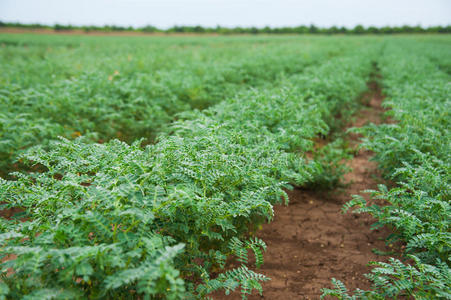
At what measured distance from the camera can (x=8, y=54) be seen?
53.7 feet

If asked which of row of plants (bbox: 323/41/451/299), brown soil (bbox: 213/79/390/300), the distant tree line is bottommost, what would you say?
brown soil (bbox: 213/79/390/300)

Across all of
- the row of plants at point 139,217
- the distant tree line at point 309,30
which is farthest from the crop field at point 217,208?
the distant tree line at point 309,30

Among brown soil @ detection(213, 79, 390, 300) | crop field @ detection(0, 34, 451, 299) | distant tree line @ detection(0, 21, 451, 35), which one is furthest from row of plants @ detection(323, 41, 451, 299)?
distant tree line @ detection(0, 21, 451, 35)

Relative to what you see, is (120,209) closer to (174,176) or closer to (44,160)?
(174,176)

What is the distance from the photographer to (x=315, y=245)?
3.52 meters

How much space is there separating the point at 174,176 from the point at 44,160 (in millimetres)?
1244

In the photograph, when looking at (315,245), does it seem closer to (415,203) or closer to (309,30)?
(415,203)

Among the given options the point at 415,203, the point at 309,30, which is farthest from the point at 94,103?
the point at 309,30

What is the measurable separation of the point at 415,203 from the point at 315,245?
1.30m

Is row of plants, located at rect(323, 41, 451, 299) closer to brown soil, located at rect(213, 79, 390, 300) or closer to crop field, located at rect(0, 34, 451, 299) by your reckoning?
crop field, located at rect(0, 34, 451, 299)

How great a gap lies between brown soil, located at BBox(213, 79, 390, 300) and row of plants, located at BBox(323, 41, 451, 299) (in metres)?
0.24

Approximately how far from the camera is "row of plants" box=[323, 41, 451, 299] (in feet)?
7.01

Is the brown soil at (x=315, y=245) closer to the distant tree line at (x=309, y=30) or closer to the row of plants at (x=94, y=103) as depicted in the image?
the row of plants at (x=94, y=103)

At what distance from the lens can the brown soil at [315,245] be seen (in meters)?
2.90
